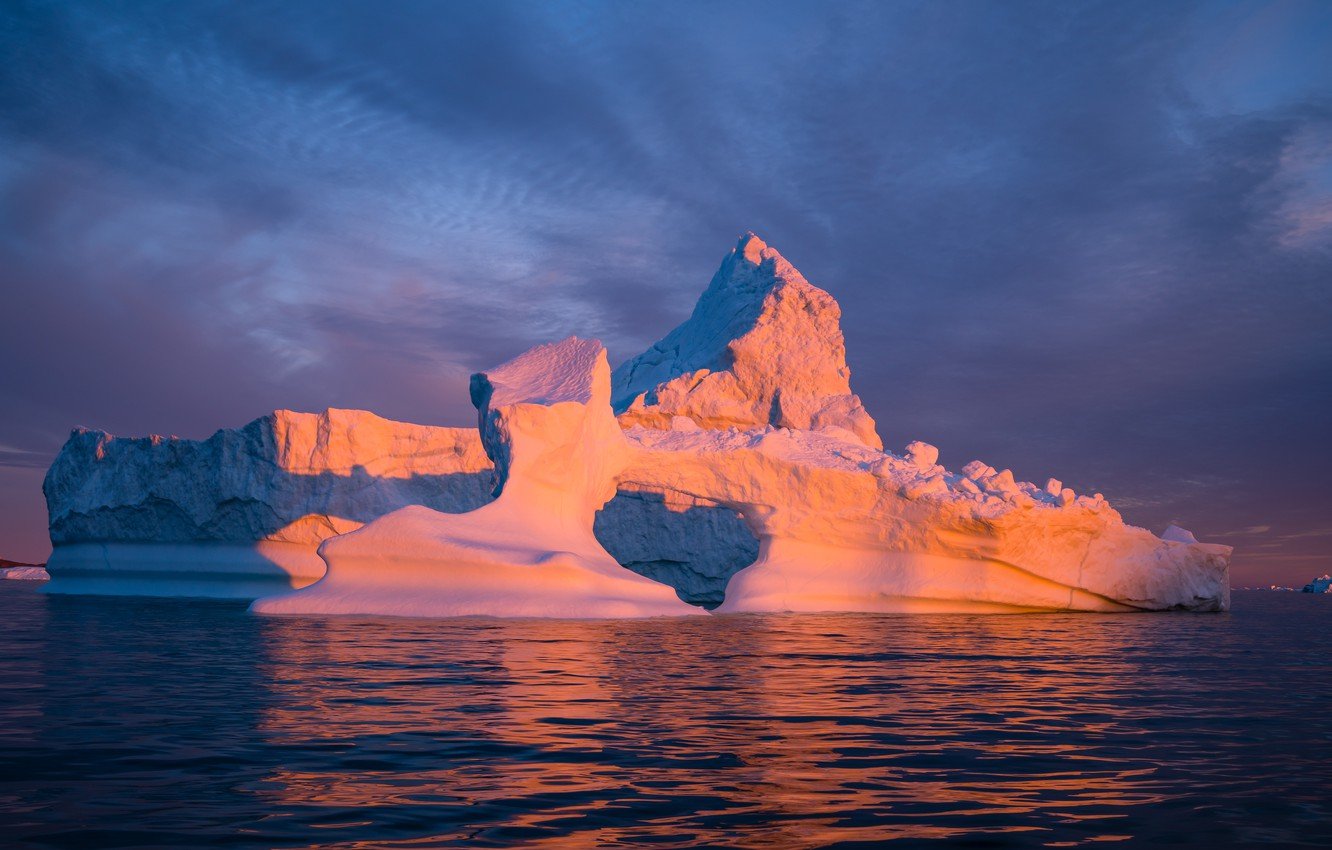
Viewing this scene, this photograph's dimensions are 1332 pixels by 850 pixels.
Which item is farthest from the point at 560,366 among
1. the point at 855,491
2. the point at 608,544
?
the point at 608,544

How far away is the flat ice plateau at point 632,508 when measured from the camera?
17.7 m

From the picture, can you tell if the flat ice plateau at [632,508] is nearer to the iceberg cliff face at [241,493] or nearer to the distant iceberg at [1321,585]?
the iceberg cliff face at [241,493]

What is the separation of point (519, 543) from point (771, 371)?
63.4 feet

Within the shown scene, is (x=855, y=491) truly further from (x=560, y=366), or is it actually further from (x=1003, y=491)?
(x=560, y=366)

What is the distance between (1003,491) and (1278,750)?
18073 mm

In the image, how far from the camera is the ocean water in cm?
390

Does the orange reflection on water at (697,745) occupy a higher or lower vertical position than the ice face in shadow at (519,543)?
lower

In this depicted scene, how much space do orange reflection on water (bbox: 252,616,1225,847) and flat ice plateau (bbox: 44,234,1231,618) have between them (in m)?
5.97

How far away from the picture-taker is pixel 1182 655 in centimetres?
1279

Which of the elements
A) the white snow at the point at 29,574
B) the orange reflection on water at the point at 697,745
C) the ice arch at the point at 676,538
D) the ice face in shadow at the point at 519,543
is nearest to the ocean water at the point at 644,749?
the orange reflection on water at the point at 697,745

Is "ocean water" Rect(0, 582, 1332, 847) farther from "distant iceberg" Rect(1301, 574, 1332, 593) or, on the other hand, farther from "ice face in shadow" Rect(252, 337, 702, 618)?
"distant iceberg" Rect(1301, 574, 1332, 593)

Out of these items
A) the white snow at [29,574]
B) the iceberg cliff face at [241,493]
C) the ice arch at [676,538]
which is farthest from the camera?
the white snow at [29,574]

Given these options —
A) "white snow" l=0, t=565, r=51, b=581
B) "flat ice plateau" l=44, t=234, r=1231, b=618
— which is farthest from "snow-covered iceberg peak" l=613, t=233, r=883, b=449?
"white snow" l=0, t=565, r=51, b=581

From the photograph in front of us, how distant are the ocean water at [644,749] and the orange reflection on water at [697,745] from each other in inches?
0.9
